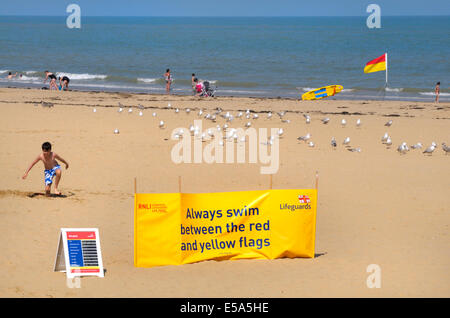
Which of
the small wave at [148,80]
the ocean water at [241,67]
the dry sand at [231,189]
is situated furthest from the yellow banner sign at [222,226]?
the small wave at [148,80]

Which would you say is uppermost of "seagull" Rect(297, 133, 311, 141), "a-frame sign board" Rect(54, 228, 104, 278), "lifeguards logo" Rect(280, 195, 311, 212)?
"seagull" Rect(297, 133, 311, 141)

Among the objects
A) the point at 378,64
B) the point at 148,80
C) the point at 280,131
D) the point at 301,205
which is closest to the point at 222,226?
the point at 301,205

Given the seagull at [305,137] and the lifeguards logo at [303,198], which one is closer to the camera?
the lifeguards logo at [303,198]

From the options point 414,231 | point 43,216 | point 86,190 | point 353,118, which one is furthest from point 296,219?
point 353,118

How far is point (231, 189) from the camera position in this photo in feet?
51.8

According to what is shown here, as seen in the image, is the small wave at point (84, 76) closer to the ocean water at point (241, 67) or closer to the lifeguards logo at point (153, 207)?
the ocean water at point (241, 67)

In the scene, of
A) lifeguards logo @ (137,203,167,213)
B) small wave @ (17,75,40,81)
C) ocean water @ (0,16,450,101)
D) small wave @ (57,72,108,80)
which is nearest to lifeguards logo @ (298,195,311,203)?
lifeguards logo @ (137,203,167,213)

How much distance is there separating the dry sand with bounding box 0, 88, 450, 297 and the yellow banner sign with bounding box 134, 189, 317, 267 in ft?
0.60

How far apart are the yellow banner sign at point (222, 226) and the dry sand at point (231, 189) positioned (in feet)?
0.60

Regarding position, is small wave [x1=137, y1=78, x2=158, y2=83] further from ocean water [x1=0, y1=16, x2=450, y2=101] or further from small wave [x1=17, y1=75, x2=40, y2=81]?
small wave [x1=17, y1=75, x2=40, y2=81]

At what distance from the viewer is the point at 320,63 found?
6594 centimetres

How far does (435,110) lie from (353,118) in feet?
19.3

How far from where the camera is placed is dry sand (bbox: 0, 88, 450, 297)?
32.4 ft

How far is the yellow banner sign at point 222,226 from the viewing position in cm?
1012
